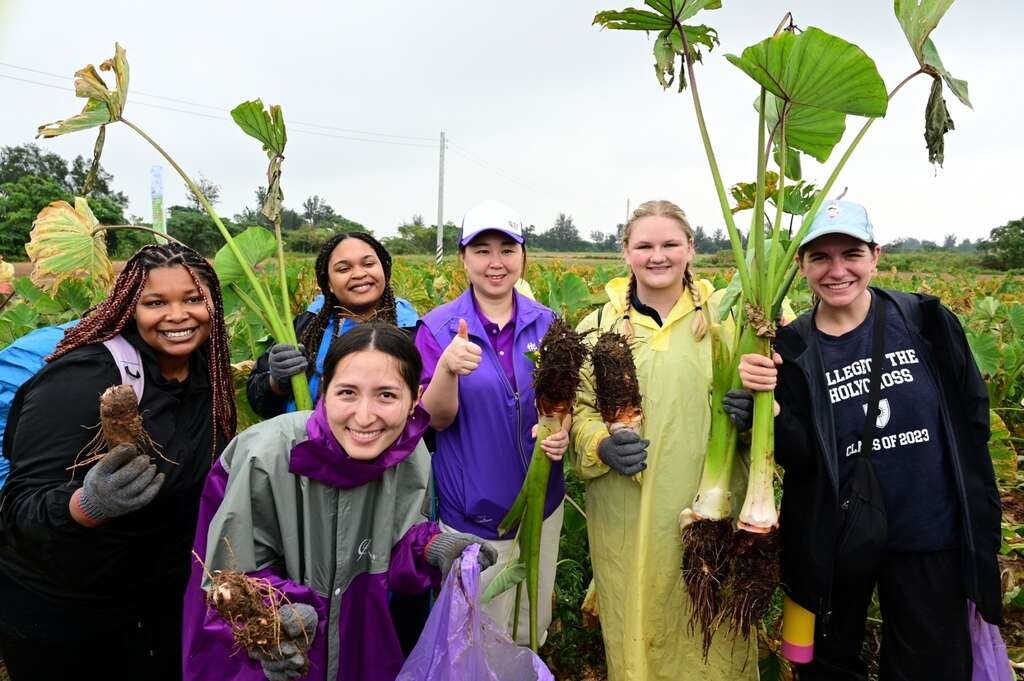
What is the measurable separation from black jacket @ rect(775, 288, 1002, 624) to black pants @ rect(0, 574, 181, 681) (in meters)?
2.14

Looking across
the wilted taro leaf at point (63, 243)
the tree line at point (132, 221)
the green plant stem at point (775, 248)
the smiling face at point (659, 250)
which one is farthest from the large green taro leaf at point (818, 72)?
the tree line at point (132, 221)

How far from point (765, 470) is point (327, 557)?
A: 136cm

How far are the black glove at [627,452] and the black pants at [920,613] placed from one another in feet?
2.78

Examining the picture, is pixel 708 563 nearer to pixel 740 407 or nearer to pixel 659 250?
pixel 740 407

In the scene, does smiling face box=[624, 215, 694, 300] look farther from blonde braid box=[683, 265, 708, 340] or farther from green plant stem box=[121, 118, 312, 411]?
green plant stem box=[121, 118, 312, 411]

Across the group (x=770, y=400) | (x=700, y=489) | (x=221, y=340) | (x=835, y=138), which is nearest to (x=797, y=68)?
(x=835, y=138)

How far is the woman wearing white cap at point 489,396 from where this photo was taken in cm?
219

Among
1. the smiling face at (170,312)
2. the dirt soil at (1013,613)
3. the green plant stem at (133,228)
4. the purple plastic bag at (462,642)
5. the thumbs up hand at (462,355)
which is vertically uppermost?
the green plant stem at (133,228)

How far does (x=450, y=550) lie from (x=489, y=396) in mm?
655

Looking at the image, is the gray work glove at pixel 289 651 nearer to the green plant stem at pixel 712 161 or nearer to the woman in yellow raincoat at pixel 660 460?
the woman in yellow raincoat at pixel 660 460

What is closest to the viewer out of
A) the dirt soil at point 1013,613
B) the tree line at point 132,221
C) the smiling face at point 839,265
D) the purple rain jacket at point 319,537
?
the purple rain jacket at point 319,537

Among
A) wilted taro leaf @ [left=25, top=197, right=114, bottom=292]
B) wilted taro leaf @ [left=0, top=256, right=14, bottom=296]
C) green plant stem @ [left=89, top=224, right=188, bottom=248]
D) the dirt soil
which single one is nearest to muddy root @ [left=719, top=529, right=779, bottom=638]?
the dirt soil

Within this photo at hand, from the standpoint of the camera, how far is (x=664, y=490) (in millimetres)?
2070

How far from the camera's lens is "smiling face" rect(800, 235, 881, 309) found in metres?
1.97
